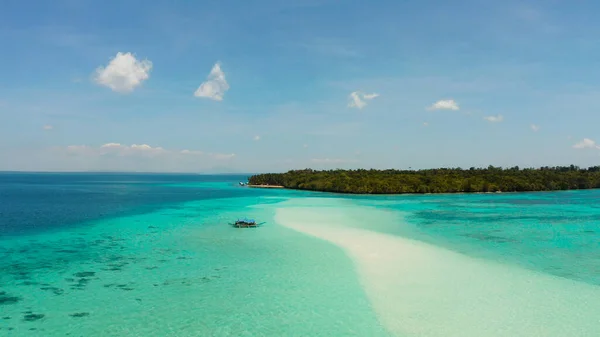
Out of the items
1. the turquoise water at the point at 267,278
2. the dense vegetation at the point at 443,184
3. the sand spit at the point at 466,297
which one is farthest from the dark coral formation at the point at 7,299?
the dense vegetation at the point at 443,184

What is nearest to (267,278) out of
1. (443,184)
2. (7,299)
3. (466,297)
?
(466,297)

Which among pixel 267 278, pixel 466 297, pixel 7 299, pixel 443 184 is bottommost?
pixel 7 299

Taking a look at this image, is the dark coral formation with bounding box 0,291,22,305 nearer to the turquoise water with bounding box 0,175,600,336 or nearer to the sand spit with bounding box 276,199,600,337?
the turquoise water with bounding box 0,175,600,336

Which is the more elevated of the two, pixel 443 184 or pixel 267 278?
pixel 443 184

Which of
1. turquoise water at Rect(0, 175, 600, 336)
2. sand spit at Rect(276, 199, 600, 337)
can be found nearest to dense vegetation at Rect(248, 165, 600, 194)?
turquoise water at Rect(0, 175, 600, 336)

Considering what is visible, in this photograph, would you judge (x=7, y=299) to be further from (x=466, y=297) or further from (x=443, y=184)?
(x=443, y=184)

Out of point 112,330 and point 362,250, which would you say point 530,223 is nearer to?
point 362,250

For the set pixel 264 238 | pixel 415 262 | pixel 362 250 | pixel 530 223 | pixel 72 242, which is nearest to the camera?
pixel 415 262

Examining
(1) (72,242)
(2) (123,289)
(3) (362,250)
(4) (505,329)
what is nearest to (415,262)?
(3) (362,250)
